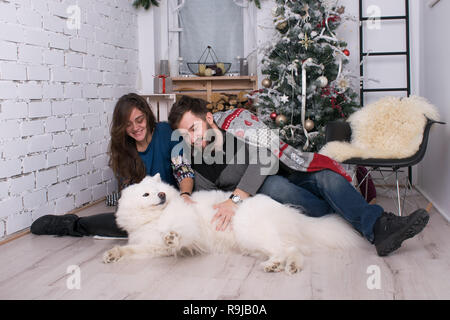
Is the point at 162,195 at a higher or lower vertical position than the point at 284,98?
lower

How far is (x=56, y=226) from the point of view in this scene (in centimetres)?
286

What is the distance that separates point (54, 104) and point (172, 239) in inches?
68.3

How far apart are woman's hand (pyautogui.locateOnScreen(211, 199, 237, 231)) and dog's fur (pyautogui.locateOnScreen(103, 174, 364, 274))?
3 centimetres

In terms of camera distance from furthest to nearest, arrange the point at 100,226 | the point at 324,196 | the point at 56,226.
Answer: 1. the point at 56,226
2. the point at 100,226
3. the point at 324,196

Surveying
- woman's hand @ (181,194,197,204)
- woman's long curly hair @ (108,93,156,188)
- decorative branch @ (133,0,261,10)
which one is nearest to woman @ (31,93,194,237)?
woman's long curly hair @ (108,93,156,188)

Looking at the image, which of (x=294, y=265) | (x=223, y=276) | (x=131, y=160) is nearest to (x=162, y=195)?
(x=223, y=276)

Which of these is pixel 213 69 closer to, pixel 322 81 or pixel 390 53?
pixel 322 81

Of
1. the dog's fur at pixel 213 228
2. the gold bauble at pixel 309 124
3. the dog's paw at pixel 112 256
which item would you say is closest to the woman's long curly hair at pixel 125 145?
the dog's fur at pixel 213 228

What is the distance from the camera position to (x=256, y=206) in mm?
2201

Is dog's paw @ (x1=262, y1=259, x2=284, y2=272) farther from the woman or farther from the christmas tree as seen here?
the christmas tree

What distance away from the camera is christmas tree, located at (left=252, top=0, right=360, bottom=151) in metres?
4.07

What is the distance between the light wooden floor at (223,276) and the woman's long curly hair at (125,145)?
48cm
